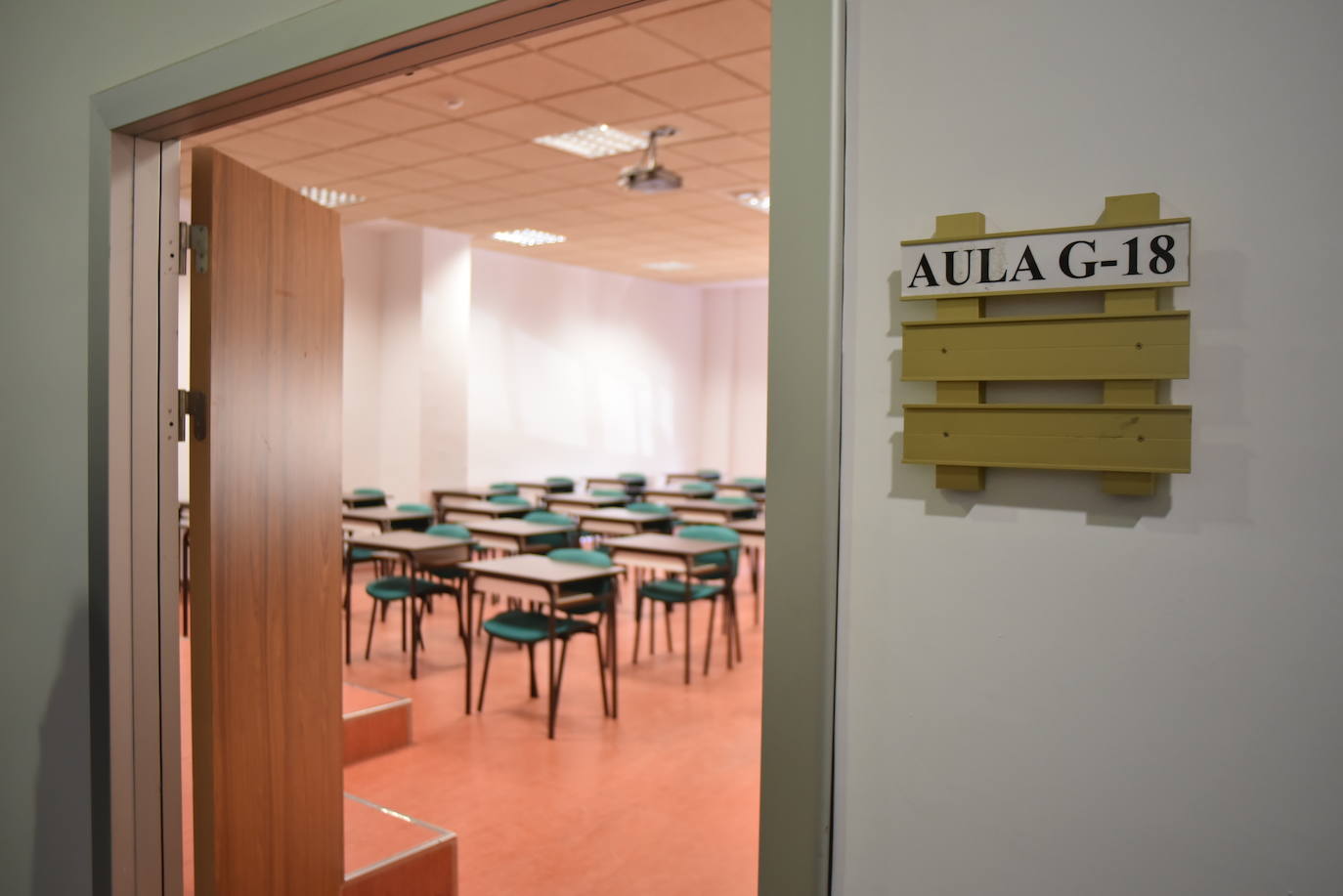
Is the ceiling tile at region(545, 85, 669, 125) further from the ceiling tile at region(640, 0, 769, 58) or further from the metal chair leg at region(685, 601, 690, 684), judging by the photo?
the metal chair leg at region(685, 601, 690, 684)

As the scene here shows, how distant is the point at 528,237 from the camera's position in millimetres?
9531

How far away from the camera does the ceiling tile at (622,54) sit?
163 inches

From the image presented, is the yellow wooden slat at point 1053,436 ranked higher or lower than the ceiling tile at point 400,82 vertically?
lower

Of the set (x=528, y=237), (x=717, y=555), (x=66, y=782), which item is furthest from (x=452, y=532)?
(x=528, y=237)

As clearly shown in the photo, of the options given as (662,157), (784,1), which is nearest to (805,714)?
(784,1)

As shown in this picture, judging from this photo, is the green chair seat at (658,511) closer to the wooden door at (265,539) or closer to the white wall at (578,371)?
the white wall at (578,371)

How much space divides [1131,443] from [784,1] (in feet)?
2.26

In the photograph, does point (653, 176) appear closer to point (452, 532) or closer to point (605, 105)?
point (605, 105)

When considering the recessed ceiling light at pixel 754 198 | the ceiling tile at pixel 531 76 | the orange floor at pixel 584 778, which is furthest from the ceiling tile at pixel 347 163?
the orange floor at pixel 584 778

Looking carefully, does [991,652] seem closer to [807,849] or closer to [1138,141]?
[807,849]

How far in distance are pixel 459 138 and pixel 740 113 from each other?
5.86 feet

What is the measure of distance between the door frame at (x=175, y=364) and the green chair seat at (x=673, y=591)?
11.7 feet

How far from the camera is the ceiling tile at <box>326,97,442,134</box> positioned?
507 cm

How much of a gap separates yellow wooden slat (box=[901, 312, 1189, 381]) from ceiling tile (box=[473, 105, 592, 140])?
4.51 m
